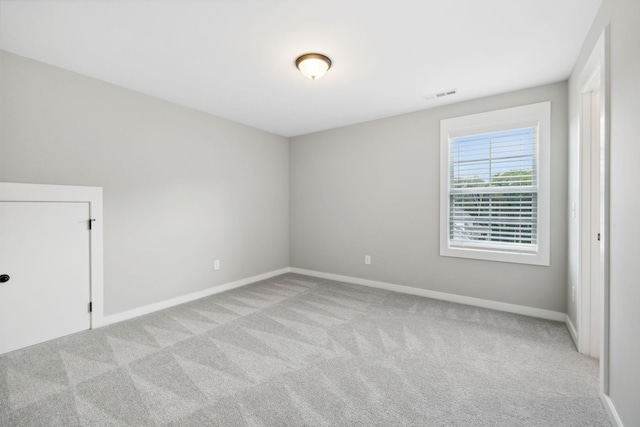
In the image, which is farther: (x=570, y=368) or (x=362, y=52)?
(x=362, y=52)

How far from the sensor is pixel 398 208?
3994 mm

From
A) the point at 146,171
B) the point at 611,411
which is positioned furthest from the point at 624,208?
the point at 146,171

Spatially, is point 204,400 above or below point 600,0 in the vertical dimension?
below

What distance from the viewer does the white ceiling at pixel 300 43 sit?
72.9 inches

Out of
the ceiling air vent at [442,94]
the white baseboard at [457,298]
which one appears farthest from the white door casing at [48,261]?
the ceiling air vent at [442,94]

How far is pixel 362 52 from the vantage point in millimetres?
2371

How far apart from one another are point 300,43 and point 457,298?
3.39 metres

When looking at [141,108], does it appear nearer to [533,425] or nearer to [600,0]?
[600,0]

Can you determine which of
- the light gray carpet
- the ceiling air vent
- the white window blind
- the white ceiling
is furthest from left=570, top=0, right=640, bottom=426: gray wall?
the white window blind

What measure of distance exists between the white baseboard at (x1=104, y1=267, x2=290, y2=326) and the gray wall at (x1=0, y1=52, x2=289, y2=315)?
6 centimetres

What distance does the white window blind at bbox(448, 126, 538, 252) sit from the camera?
311 centimetres

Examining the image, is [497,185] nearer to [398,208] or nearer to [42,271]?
[398,208]

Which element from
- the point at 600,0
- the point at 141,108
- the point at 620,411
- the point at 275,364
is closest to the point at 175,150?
the point at 141,108

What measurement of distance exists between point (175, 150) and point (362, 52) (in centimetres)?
253
